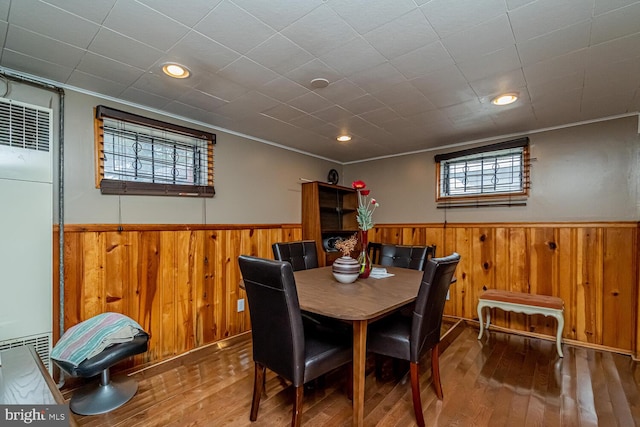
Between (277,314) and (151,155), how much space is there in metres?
2.00

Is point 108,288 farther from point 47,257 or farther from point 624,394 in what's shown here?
point 624,394

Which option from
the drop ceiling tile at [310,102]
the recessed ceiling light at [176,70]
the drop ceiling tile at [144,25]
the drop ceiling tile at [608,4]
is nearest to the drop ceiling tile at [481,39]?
the drop ceiling tile at [608,4]

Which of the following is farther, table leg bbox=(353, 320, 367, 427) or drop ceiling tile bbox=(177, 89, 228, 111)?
drop ceiling tile bbox=(177, 89, 228, 111)

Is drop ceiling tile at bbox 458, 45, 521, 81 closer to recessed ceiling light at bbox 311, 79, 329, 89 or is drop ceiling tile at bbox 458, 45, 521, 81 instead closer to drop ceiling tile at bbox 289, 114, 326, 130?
recessed ceiling light at bbox 311, 79, 329, 89

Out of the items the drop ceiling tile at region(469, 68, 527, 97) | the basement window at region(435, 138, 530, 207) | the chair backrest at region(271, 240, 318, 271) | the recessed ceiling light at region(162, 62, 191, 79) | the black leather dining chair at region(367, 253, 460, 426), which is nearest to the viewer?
the black leather dining chair at region(367, 253, 460, 426)

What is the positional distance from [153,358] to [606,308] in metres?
4.22

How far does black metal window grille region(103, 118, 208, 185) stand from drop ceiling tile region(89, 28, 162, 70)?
2.49 ft

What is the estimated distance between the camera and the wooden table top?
152 cm

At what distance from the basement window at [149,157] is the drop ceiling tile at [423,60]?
199 centimetres

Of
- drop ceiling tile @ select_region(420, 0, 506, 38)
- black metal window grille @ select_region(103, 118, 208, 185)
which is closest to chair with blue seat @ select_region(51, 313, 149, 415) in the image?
black metal window grille @ select_region(103, 118, 208, 185)

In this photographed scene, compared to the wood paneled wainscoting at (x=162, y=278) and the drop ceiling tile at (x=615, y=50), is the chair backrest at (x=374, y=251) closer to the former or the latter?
the wood paneled wainscoting at (x=162, y=278)

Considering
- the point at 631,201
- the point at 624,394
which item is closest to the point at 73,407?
the point at 624,394

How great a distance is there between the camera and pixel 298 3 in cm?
138

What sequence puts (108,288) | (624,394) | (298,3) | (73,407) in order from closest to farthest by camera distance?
1. (298,3)
2. (73,407)
3. (624,394)
4. (108,288)
